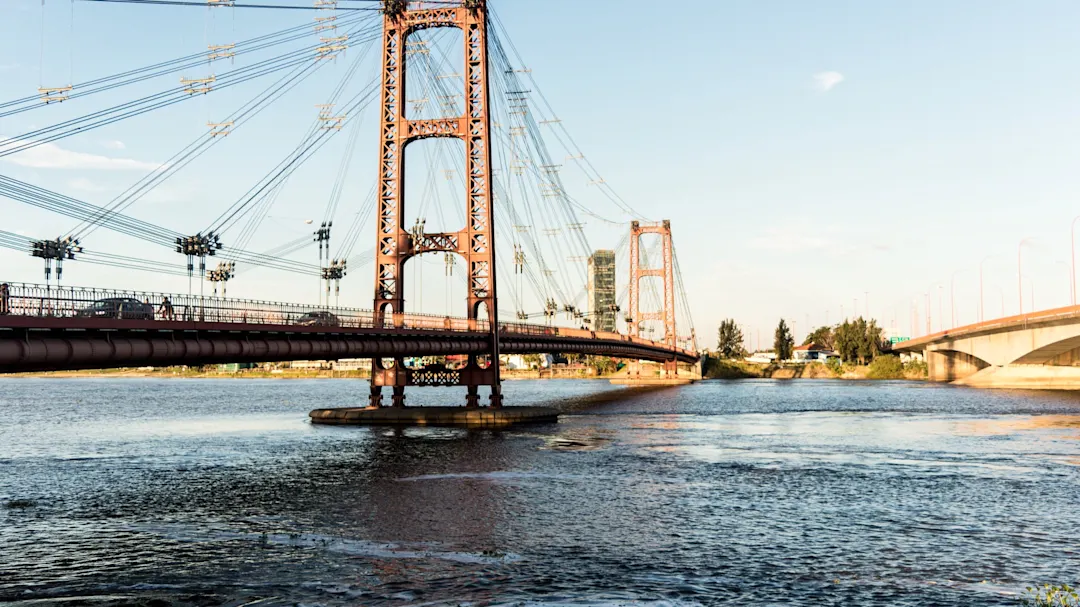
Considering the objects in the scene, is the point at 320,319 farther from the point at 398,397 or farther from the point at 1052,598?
the point at 1052,598

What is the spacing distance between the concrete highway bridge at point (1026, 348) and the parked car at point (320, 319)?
316ft

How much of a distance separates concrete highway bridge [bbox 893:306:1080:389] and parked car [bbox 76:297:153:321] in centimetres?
11140

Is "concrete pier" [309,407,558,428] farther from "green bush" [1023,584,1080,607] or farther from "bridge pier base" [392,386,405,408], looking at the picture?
"green bush" [1023,584,1080,607]

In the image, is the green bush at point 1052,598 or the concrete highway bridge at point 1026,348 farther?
the concrete highway bridge at point 1026,348

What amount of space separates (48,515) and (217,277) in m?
31.4

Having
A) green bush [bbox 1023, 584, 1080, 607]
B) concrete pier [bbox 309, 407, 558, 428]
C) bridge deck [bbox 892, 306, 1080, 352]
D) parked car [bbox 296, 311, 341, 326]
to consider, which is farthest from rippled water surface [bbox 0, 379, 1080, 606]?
bridge deck [bbox 892, 306, 1080, 352]

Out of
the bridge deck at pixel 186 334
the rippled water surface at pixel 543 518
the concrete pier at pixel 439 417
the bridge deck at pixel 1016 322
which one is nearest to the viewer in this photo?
the rippled water surface at pixel 543 518

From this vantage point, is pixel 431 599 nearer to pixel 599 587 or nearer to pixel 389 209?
pixel 599 587

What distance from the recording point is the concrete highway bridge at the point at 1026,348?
12338cm

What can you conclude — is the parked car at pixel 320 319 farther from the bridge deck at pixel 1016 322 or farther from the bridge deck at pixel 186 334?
the bridge deck at pixel 1016 322

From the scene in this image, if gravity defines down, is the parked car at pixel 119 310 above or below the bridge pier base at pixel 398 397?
above

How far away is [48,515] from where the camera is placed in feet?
116

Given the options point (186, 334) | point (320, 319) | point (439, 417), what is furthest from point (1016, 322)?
point (186, 334)

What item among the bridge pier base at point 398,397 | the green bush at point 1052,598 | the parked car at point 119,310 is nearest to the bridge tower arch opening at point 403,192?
the bridge pier base at point 398,397
